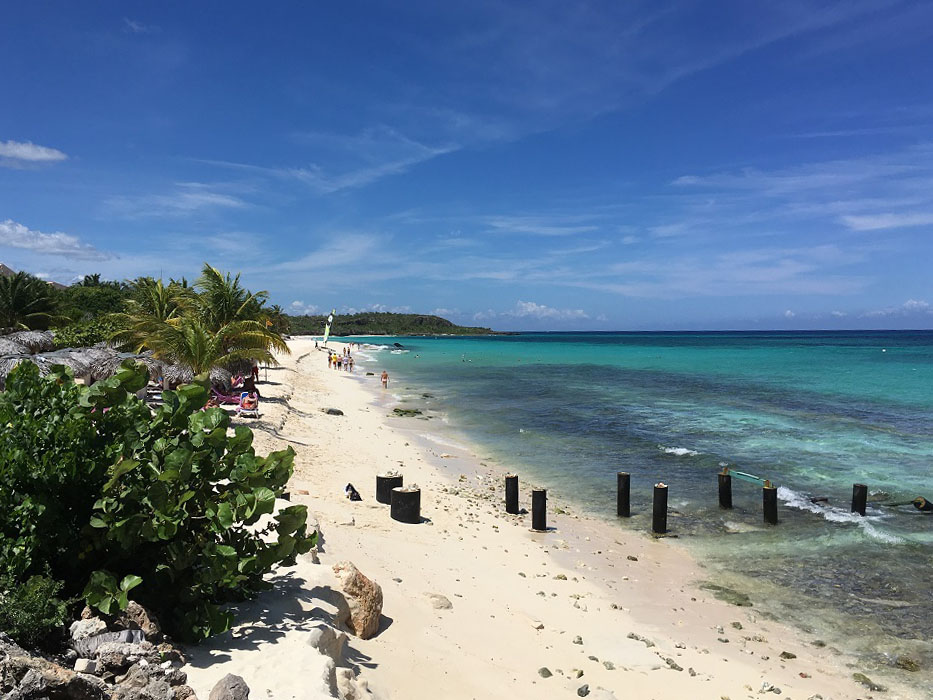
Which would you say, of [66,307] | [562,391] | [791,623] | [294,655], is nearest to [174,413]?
[294,655]

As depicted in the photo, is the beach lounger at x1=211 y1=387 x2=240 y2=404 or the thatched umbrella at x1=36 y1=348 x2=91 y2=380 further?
the thatched umbrella at x1=36 y1=348 x2=91 y2=380

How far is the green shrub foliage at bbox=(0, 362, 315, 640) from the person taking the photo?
4477mm

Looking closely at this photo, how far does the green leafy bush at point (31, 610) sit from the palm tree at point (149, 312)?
65.3 feet

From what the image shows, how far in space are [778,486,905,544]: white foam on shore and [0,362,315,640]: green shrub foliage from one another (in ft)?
43.7

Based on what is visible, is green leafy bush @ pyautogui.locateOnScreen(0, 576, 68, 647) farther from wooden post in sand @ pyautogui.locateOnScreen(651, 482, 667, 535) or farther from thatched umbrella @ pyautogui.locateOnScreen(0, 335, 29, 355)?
thatched umbrella @ pyautogui.locateOnScreen(0, 335, 29, 355)

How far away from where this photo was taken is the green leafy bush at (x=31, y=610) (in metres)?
3.90

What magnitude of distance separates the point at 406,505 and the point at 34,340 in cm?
2527

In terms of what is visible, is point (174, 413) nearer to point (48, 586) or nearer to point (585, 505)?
point (48, 586)

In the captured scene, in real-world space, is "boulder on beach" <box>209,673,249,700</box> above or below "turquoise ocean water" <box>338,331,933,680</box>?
above

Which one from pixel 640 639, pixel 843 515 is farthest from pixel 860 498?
pixel 640 639

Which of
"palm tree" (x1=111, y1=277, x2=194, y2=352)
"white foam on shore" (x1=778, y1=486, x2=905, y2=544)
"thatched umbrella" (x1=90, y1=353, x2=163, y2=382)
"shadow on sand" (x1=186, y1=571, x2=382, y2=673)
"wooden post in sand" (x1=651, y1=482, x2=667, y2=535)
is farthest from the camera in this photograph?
"palm tree" (x1=111, y1=277, x2=194, y2=352)

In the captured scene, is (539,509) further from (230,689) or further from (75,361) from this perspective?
(75,361)

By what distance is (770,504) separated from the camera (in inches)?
558

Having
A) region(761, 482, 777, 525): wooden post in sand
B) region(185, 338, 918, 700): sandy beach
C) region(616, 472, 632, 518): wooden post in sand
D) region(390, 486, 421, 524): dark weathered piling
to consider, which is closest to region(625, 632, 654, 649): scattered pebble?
region(185, 338, 918, 700): sandy beach
